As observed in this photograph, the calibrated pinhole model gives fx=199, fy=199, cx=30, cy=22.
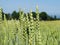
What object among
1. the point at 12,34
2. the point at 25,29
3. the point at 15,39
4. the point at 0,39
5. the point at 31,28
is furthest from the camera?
the point at 0,39

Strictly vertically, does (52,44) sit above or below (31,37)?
below

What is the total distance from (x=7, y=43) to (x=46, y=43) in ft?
1.13

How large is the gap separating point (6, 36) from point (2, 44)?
0.31 ft

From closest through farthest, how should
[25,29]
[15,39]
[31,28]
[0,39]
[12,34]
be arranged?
[31,28], [25,29], [12,34], [15,39], [0,39]

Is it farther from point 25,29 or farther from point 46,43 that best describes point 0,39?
point 25,29

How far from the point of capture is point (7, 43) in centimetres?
167

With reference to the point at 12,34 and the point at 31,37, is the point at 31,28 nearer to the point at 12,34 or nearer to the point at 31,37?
the point at 31,37

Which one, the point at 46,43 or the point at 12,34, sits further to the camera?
the point at 46,43

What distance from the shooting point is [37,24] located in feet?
2.89

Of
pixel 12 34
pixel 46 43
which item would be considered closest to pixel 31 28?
pixel 12 34

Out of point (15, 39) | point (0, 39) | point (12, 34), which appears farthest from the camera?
point (0, 39)

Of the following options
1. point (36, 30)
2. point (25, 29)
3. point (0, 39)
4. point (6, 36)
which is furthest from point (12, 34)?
point (36, 30)

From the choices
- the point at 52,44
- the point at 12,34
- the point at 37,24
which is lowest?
the point at 52,44

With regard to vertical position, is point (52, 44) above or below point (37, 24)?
below
